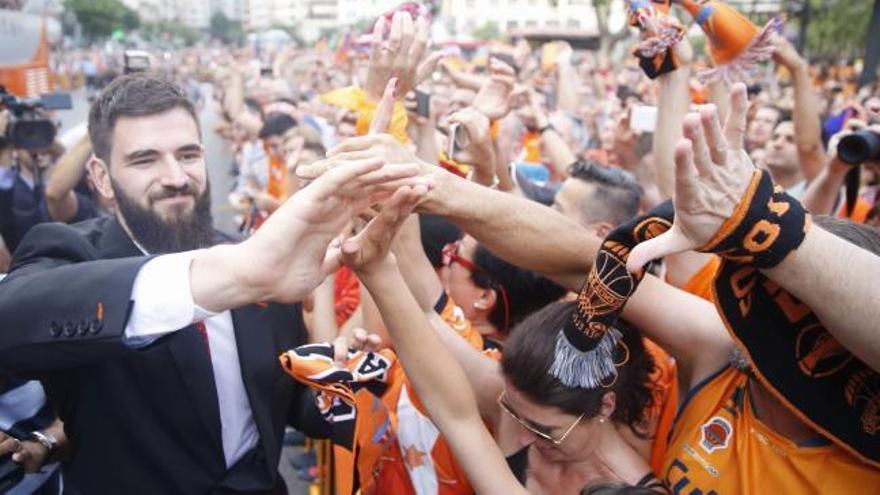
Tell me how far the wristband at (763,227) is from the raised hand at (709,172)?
0.5 inches

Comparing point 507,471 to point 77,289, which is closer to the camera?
point 77,289

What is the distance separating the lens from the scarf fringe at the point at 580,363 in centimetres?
157

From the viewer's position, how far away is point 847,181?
295 centimetres

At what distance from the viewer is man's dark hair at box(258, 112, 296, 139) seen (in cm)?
560

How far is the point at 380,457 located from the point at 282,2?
96335mm

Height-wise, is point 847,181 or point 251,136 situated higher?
point 847,181

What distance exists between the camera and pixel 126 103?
1914 millimetres

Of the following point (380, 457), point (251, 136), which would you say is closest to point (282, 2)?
point (251, 136)

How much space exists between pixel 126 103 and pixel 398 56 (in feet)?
2.44

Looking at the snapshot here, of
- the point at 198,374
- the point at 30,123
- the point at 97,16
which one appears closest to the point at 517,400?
the point at 198,374

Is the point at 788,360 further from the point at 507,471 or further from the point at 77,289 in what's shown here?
the point at 77,289

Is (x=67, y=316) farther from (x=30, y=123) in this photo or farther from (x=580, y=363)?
(x=30, y=123)

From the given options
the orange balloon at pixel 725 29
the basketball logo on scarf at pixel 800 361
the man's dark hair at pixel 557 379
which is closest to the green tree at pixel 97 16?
the orange balloon at pixel 725 29

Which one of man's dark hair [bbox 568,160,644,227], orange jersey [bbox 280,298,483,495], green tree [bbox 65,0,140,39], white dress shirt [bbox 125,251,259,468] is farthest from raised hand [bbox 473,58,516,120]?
green tree [bbox 65,0,140,39]
